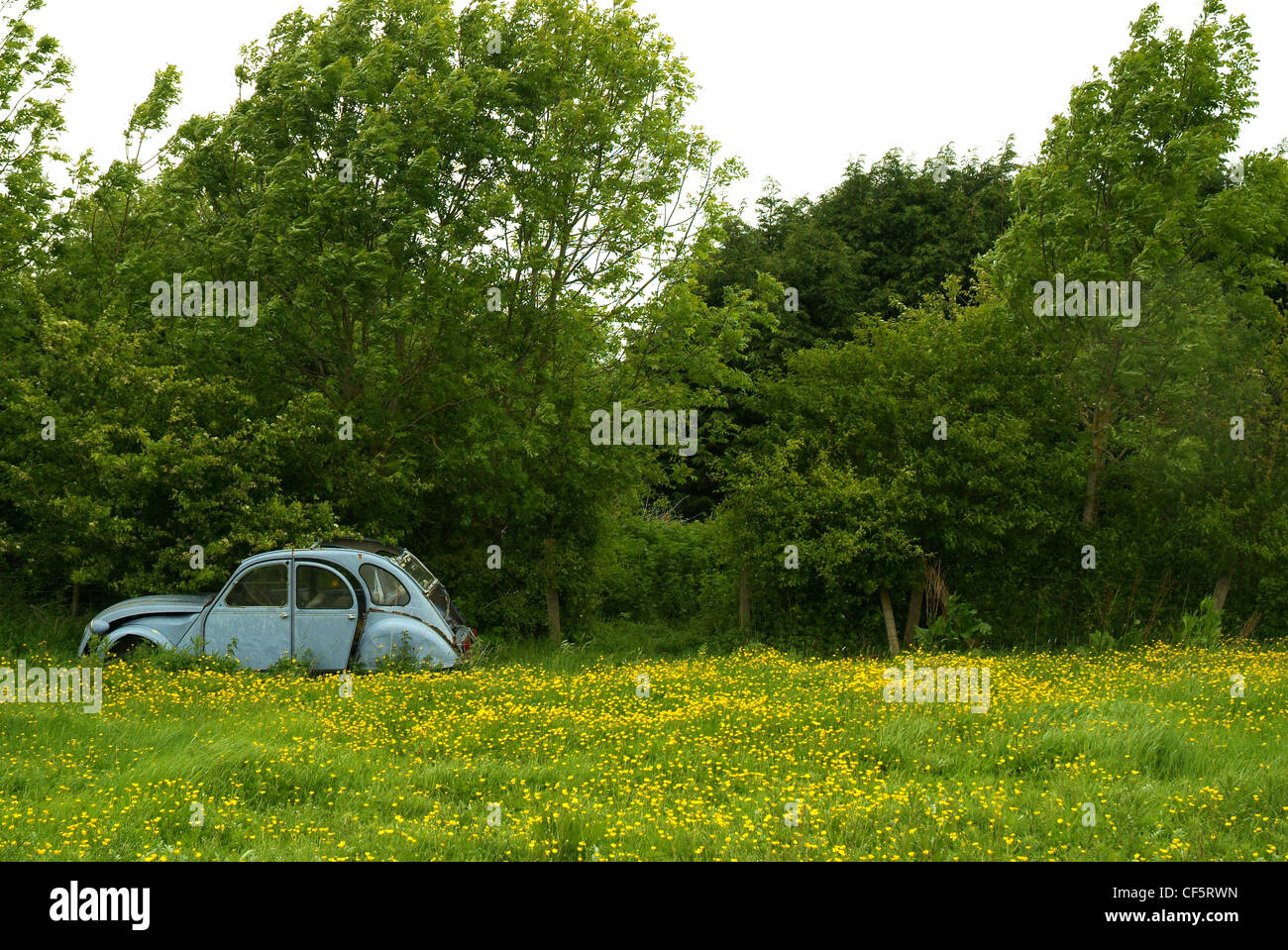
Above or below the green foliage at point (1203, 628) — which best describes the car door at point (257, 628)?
above

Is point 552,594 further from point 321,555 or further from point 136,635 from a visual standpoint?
point 136,635

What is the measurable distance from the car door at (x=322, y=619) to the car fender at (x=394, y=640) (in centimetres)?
19

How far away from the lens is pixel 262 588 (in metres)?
14.5

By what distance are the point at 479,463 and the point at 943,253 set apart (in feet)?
68.3

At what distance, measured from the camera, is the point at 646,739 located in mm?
10375

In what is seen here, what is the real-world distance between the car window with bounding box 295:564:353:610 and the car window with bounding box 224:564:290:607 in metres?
0.20

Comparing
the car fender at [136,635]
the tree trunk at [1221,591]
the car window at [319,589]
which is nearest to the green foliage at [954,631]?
the tree trunk at [1221,591]

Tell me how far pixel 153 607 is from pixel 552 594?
25.0 feet

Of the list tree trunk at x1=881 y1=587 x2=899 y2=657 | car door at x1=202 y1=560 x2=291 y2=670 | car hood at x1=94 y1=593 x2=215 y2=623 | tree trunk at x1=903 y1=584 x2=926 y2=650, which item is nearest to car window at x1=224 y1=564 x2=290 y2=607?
car door at x1=202 y1=560 x2=291 y2=670

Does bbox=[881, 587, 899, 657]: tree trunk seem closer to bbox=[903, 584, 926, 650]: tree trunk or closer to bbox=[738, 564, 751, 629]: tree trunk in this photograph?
bbox=[903, 584, 926, 650]: tree trunk

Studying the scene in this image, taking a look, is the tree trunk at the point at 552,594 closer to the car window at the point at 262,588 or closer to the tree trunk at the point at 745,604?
the tree trunk at the point at 745,604

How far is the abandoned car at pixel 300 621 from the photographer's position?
47.2 feet

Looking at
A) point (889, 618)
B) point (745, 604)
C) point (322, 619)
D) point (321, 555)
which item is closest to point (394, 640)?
point (322, 619)

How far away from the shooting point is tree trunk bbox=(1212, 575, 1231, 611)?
19.4 metres
